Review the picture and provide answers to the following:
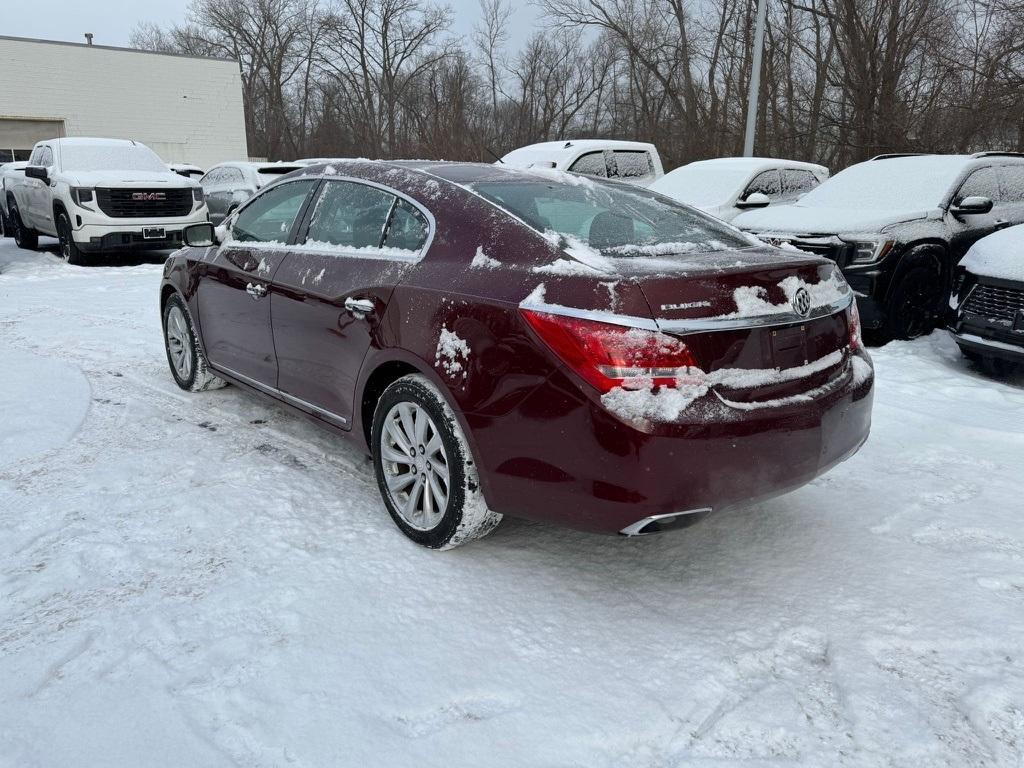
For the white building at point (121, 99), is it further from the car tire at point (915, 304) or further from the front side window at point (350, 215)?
the car tire at point (915, 304)

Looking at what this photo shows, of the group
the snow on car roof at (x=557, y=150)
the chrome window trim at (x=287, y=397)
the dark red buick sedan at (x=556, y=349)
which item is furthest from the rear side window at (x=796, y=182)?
the chrome window trim at (x=287, y=397)

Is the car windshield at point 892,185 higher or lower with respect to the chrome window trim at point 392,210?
higher

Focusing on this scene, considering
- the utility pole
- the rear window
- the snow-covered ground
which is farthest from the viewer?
the utility pole

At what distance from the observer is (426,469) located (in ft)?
10.4

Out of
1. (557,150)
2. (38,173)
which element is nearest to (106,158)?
Answer: (38,173)

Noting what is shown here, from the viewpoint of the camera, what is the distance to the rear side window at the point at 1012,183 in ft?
26.0

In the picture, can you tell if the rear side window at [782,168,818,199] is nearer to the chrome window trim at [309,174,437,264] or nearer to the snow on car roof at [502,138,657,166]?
the snow on car roof at [502,138,657,166]

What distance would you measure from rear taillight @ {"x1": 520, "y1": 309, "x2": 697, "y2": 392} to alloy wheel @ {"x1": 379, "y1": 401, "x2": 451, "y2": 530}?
78 centimetres

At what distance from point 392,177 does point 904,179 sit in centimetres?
642

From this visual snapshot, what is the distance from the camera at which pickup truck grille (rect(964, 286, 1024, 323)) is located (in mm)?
5828

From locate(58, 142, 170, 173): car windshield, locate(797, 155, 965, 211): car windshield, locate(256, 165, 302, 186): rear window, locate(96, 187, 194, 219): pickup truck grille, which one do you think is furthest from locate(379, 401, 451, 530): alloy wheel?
locate(256, 165, 302, 186): rear window

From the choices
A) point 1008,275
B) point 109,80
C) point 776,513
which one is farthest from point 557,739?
point 109,80

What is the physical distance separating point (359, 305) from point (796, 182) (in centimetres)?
927

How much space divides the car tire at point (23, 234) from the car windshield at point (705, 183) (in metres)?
10.8
